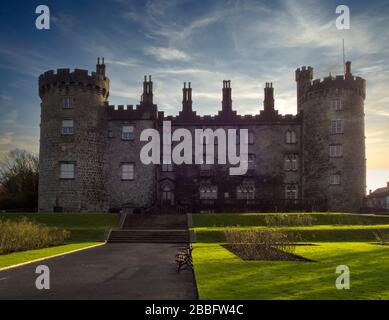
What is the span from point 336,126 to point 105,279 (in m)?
36.2

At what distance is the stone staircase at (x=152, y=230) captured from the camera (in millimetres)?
28203

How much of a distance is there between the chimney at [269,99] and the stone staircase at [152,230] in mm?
16702

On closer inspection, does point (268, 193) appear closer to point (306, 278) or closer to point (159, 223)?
point (159, 223)

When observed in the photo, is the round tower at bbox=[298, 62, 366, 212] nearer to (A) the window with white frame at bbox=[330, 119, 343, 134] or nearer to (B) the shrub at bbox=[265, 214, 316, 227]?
(A) the window with white frame at bbox=[330, 119, 343, 134]

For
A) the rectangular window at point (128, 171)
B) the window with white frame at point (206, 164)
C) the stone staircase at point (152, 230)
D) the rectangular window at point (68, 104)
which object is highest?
the rectangular window at point (68, 104)

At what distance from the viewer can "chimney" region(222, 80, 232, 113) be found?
152 ft

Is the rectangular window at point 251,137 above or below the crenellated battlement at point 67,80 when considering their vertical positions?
below

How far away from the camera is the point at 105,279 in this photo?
13328mm

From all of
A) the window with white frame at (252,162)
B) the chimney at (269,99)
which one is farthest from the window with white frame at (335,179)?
the chimney at (269,99)

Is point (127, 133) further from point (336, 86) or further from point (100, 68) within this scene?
point (336, 86)

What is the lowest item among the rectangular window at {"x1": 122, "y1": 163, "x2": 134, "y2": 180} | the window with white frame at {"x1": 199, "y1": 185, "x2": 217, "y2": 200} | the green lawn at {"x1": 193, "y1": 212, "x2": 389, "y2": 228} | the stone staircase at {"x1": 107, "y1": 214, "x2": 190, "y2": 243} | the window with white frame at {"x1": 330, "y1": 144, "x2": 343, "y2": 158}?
the stone staircase at {"x1": 107, "y1": 214, "x2": 190, "y2": 243}

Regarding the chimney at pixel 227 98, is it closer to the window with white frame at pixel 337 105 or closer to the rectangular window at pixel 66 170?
the window with white frame at pixel 337 105

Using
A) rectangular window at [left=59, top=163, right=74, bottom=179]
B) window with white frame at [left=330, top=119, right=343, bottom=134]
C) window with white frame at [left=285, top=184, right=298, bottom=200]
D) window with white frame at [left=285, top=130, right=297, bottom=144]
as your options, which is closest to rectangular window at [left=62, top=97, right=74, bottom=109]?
rectangular window at [left=59, top=163, right=74, bottom=179]

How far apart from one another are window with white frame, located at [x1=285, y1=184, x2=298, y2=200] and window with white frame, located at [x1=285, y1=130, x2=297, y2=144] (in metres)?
4.87
